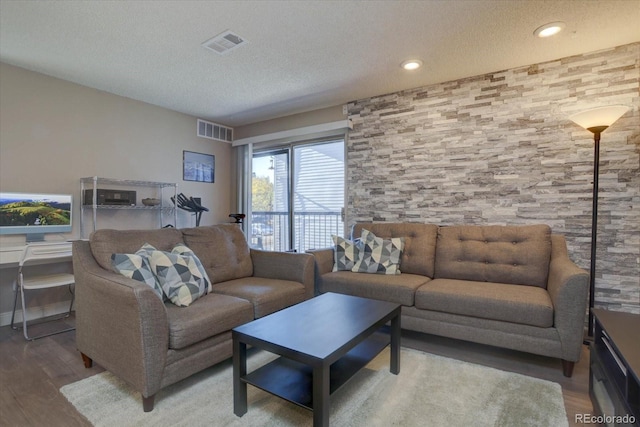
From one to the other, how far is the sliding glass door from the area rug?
230 centimetres

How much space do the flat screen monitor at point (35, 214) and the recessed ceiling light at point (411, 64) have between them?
3.52 metres

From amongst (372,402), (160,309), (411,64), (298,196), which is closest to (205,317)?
(160,309)

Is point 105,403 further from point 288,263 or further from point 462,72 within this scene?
point 462,72

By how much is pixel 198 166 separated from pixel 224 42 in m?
2.35

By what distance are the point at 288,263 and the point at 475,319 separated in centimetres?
150

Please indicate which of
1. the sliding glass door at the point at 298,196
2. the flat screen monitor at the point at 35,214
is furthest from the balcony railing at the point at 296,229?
the flat screen monitor at the point at 35,214

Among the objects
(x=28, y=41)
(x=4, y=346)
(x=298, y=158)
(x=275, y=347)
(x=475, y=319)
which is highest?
(x=28, y=41)

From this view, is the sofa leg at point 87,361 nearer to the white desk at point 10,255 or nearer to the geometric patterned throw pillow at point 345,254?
the white desk at point 10,255

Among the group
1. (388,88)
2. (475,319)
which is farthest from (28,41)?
(475,319)

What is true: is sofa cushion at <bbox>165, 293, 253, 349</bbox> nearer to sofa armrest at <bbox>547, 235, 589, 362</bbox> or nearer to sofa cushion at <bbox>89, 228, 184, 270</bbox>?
sofa cushion at <bbox>89, 228, 184, 270</bbox>

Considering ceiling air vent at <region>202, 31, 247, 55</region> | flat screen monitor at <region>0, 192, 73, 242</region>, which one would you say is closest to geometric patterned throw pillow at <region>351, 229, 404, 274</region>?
ceiling air vent at <region>202, 31, 247, 55</region>

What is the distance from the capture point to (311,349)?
134cm

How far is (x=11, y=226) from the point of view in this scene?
9.28 feet

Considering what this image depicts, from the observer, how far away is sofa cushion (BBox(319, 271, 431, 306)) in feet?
8.07
